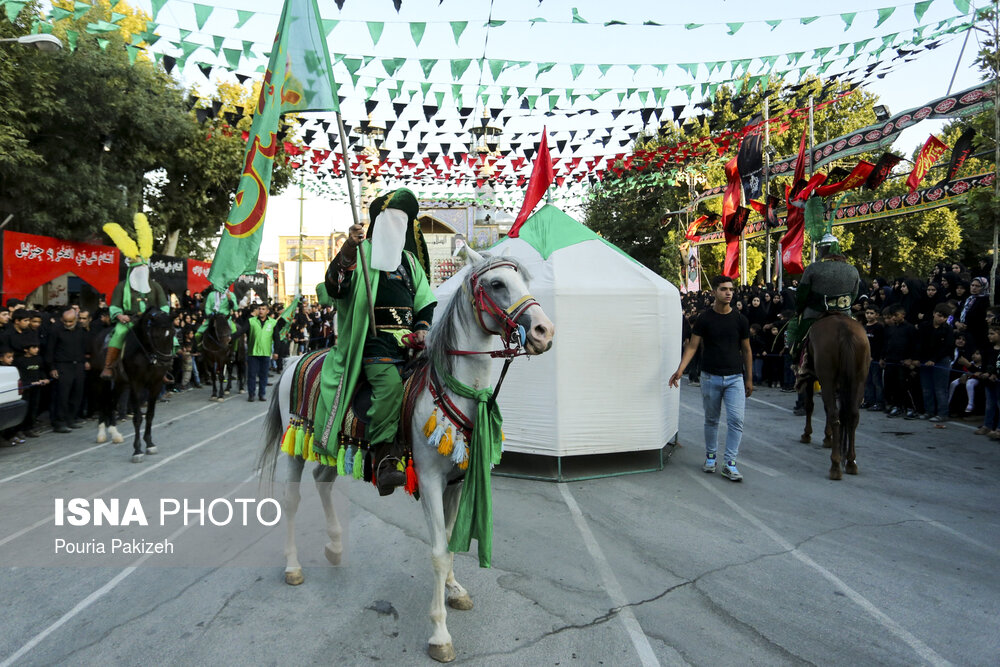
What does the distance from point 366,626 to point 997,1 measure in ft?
40.8

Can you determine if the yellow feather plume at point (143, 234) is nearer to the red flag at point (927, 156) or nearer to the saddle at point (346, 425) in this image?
the saddle at point (346, 425)

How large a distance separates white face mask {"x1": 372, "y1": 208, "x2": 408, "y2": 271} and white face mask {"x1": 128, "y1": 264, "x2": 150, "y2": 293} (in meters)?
6.74

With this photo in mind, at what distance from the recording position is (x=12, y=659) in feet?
11.0

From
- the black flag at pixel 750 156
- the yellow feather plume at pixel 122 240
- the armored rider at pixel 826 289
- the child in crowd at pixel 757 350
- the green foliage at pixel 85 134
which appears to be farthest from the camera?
the child in crowd at pixel 757 350

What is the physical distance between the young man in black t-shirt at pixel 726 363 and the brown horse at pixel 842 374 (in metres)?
1.01

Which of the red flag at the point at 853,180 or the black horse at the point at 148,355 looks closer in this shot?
the black horse at the point at 148,355

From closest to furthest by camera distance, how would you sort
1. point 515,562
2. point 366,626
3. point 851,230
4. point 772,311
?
point 366,626 < point 515,562 < point 772,311 < point 851,230

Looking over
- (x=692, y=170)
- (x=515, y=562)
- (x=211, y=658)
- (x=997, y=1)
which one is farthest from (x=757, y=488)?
(x=692, y=170)

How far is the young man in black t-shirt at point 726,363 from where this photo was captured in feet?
22.8

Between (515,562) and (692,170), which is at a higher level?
(692,170)

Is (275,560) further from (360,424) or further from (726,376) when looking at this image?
(726,376)

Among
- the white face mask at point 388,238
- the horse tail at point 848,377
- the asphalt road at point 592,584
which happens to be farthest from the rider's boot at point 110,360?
the horse tail at point 848,377

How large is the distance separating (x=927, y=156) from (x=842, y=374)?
8312 millimetres

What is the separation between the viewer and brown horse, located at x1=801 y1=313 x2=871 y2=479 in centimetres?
702
